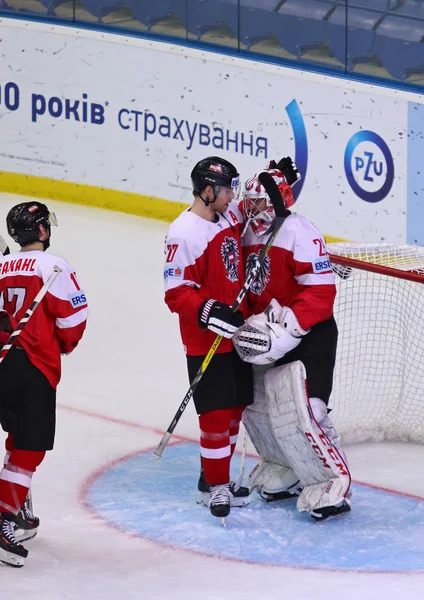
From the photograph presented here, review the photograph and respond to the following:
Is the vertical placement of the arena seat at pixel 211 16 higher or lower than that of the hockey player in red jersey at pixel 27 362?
higher

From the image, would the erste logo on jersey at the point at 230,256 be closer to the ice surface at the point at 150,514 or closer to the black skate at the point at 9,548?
the ice surface at the point at 150,514

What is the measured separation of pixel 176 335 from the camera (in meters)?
5.80

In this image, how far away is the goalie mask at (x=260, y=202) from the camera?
382 cm

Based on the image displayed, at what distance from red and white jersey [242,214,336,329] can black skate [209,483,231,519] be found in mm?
569

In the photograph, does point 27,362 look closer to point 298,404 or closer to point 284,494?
point 298,404

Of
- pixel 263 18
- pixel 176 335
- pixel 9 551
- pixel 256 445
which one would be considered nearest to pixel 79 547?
pixel 9 551

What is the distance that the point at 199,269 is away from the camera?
12.4ft

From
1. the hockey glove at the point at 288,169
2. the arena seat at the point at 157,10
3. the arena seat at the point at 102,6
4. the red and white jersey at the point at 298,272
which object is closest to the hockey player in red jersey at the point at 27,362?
the red and white jersey at the point at 298,272

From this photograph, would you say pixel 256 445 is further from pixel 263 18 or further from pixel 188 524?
pixel 263 18

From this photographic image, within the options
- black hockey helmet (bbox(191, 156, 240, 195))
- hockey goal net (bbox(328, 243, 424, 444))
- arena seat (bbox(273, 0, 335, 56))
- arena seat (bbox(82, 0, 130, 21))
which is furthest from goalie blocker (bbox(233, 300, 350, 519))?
arena seat (bbox(82, 0, 130, 21))

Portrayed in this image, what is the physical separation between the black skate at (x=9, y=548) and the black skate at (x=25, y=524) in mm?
126

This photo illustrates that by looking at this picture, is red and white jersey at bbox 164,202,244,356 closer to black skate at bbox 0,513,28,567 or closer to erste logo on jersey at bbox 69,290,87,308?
erste logo on jersey at bbox 69,290,87,308

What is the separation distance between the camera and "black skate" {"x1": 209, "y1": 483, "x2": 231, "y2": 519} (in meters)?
3.74

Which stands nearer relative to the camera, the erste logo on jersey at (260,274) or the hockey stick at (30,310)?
the hockey stick at (30,310)
